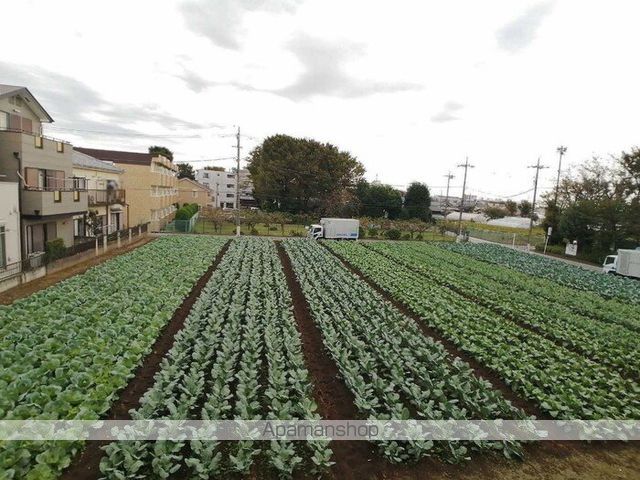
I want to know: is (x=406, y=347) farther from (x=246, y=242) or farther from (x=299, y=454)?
(x=246, y=242)

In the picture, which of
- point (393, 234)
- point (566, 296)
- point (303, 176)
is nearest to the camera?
point (566, 296)

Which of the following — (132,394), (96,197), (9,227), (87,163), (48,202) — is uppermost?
(87,163)

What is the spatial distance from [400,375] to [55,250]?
19.0 m

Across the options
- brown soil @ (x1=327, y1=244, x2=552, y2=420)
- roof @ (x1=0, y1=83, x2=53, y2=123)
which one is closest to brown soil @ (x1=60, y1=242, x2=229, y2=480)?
brown soil @ (x1=327, y1=244, x2=552, y2=420)

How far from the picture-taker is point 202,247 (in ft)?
89.1

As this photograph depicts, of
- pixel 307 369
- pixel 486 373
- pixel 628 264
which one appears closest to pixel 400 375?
pixel 307 369

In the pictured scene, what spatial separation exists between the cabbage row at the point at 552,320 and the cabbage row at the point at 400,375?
510cm

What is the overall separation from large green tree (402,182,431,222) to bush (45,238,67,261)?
5286 cm

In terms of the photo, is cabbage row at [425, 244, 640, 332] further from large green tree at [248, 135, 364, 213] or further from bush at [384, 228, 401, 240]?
large green tree at [248, 135, 364, 213]

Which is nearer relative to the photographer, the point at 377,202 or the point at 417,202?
the point at 377,202

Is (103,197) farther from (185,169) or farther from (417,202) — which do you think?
(185,169)

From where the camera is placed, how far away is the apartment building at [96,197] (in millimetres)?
27500

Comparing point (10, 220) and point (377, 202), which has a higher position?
point (377, 202)

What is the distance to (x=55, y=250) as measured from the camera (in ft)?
62.7
